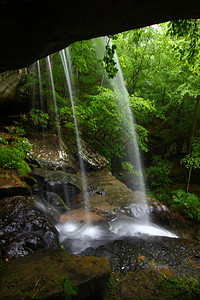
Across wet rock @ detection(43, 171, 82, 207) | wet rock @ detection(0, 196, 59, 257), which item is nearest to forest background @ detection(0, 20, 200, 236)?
wet rock @ detection(43, 171, 82, 207)

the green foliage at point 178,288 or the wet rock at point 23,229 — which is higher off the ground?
the wet rock at point 23,229

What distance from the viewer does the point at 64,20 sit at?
1157mm

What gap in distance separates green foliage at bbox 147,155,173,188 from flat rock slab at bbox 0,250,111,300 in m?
9.53

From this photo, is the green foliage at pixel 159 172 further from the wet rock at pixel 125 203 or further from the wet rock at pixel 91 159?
the wet rock at pixel 125 203

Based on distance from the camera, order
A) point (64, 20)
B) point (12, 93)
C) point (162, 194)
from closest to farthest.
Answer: point (64, 20), point (12, 93), point (162, 194)

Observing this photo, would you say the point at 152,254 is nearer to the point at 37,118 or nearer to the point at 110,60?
the point at 110,60

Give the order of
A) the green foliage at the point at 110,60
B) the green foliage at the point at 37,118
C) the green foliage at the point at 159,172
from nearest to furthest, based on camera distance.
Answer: the green foliage at the point at 110,60, the green foliage at the point at 37,118, the green foliage at the point at 159,172

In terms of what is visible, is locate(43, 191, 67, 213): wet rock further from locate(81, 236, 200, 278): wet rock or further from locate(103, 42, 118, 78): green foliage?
locate(103, 42, 118, 78): green foliage

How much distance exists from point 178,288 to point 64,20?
329 centimetres

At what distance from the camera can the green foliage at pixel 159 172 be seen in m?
10.9

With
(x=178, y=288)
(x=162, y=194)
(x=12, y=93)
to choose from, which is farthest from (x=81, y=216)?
(x=162, y=194)

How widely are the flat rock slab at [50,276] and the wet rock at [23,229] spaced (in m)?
0.32

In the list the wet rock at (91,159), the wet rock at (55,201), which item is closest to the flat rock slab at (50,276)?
the wet rock at (55,201)

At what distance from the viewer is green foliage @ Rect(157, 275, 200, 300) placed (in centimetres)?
197
